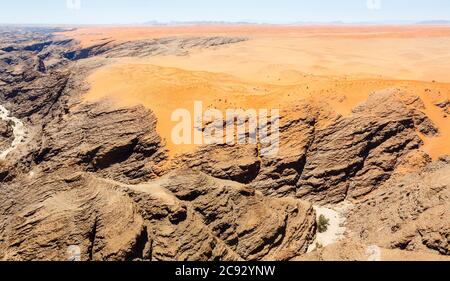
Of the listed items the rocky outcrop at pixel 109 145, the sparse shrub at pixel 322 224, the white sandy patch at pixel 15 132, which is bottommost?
the sparse shrub at pixel 322 224

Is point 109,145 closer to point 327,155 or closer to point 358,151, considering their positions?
point 327,155

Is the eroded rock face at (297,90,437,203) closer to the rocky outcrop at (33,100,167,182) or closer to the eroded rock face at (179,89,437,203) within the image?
the eroded rock face at (179,89,437,203)

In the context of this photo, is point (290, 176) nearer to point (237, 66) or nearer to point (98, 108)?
point (98, 108)

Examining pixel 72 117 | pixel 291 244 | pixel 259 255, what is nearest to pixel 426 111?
pixel 291 244

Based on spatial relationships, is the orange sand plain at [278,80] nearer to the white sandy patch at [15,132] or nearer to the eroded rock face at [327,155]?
the eroded rock face at [327,155]

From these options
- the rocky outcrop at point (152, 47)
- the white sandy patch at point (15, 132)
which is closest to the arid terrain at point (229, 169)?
the white sandy patch at point (15, 132)

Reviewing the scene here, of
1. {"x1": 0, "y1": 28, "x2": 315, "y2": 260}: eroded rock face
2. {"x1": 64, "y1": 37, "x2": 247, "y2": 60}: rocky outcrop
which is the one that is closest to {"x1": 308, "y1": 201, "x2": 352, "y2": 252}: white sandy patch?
{"x1": 0, "y1": 28, "x2": 315, "y2": 260}: eroded rock face

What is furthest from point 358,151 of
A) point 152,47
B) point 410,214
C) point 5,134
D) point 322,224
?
point 152,47
